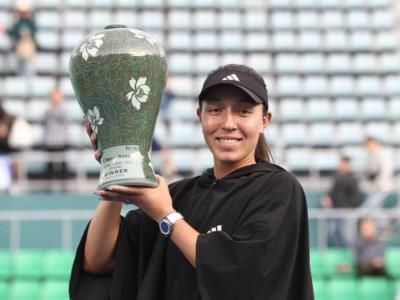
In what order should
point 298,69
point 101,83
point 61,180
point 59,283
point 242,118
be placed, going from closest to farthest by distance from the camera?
point 101,83 → point 242,118 → point 59,283 → point 61,180 → point 298,69

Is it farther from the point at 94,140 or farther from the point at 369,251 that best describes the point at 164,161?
the point at 94,140

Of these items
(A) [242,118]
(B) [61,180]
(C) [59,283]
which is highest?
(A) [242,118]

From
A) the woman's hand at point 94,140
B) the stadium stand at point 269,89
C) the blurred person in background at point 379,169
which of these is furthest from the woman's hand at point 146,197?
the blurred person in background at point 379,169

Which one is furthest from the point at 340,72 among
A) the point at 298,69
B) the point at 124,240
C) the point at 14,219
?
the point at 124,240

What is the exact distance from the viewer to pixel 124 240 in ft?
9.36

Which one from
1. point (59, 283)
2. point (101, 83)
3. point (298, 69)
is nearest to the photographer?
point (101, 83)

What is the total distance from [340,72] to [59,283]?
23.2 feet

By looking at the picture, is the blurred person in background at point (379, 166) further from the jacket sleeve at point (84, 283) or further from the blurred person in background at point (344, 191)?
the jacket sleeve at point (84, 283)

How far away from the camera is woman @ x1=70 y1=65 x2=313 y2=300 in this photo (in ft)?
8.41

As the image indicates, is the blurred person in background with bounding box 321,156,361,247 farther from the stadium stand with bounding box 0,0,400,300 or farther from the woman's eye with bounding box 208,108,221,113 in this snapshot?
the woman's eye with bounding box 208,108,221,113

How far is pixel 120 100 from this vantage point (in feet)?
8.33

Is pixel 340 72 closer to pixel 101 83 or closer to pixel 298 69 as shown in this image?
pixel 298 69

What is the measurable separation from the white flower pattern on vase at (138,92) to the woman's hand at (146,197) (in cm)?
21

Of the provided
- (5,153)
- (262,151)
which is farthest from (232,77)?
(5,153)
